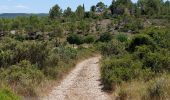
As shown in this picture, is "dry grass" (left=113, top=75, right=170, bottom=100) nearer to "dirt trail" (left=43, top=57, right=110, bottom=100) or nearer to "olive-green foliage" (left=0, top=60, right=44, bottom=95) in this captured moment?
"dirt trail" (left=43, top=57, right=110, bottom=100)

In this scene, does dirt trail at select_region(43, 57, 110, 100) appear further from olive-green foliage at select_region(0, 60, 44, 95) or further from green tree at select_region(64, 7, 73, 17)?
green tree at select_region(64, 7, 73, 17)

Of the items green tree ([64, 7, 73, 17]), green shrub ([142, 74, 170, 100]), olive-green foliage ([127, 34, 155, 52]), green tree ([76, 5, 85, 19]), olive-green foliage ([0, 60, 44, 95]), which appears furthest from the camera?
green tree ([64, 7, 73, 17])

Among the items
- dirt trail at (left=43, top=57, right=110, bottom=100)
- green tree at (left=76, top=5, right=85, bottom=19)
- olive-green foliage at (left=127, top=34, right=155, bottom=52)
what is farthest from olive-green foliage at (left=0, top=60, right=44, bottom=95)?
green tree at (left=76, top=5, right=85, bottom=19)

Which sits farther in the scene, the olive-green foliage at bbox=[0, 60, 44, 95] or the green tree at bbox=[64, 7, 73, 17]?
the green tree at bbox=[64, 7, 73, 17]

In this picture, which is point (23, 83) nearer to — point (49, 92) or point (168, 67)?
point (49, 92)

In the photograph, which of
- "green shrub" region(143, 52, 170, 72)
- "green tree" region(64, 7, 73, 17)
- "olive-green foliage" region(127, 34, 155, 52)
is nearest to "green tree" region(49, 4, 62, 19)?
"green tree" region(64, 7, 73, 17)

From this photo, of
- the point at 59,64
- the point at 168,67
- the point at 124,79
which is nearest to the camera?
the point at 124,79

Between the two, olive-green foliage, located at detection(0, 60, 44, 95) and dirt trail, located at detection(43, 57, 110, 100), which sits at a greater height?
olive-green foliage, located at detection(0, 60, 44, 95)

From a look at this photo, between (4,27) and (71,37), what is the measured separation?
32120 millimetres

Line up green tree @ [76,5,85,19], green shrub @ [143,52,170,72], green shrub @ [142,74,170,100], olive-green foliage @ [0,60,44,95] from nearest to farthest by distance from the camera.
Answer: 1. green shrub @ [142,74,170,100]
2. olive-green foliage @ [0,60,44,95]
3. green shrub @ [143,52,170,72]
4. green tree @ [76,5,85,19]

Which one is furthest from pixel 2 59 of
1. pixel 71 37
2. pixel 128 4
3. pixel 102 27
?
pixel 128 4

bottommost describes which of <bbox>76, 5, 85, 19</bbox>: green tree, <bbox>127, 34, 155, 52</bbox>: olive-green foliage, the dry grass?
the dry grass

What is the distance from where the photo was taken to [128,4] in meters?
124

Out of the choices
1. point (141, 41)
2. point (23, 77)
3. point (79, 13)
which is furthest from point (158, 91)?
point (79, 13)
